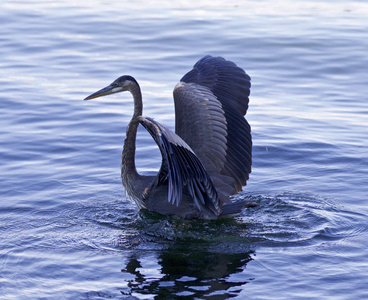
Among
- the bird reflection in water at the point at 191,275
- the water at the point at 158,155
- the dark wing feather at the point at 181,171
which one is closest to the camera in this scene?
the bird reflection in water at the point at 191,275

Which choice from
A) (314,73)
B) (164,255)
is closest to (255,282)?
(164,255)

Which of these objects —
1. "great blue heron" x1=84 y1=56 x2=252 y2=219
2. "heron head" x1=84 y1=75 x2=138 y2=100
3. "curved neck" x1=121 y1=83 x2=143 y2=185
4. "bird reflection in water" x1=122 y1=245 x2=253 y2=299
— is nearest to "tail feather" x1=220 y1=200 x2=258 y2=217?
"great blue heron" x1=84 y1=56 x2=252 y2=219

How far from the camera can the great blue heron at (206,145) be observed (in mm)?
7082

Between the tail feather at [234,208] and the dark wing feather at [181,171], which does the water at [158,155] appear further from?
the dark wing feather at [181,171]

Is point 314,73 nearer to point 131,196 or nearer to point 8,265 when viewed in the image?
point 131,196

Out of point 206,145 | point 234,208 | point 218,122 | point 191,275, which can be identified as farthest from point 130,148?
point 191,275

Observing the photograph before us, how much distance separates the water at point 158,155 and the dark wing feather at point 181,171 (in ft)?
1.00

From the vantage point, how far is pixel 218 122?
7301 mm

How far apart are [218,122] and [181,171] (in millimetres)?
1168

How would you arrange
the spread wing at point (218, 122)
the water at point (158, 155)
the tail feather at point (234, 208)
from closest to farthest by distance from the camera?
1. the water at point (158, 155)
2. the tail feather at point (234, 208)
3. the spread wing at point (218, 122)

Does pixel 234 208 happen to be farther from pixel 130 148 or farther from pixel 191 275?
pixel 130 148

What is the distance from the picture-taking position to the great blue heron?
708cm

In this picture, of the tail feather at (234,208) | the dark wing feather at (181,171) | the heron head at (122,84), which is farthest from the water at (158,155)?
the heron head at (122,84)

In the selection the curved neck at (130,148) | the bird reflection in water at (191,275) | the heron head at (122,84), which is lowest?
the bird reflection in water at (191,275)
